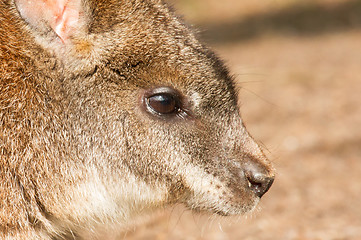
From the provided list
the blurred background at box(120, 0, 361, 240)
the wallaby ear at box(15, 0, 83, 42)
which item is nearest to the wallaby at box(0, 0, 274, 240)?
the wallaby ear at box(15, 0, 83, 42)

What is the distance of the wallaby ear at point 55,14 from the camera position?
13.5ft

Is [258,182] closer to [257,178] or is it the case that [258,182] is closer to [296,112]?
[257,178]

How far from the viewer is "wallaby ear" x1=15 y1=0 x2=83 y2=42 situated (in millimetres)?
4121

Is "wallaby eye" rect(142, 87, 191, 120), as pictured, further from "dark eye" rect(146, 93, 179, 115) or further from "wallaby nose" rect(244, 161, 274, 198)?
"wallaby nose" rect(244, 161, 274, 198)

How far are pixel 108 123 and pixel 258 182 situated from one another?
3.83 ft

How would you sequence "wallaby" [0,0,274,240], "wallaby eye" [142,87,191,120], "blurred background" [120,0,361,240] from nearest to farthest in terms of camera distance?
1. "wallaby" [0,0,274,240]
2. "wallaby eye" [142,87,191,120]
3. "blurred background" [120,0,361,240]

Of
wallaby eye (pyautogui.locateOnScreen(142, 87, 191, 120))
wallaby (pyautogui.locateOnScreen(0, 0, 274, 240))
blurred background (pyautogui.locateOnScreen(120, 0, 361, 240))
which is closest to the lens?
wallaby (pyautogui.locateOnScreen(0, 0, 274, 240))

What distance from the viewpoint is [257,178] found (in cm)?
447

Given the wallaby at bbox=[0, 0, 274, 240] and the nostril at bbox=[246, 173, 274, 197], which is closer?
the wallaby at bbox=[0, 0, 274, 240]

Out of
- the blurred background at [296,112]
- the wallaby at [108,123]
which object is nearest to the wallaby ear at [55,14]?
the wallaby at [108,123]

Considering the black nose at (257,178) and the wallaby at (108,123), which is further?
the black nose at (257,178)

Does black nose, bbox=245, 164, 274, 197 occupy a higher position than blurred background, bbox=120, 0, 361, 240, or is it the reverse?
blurred background, bbox=120, 0, 361, 240

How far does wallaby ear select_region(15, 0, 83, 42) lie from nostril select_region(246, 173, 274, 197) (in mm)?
1631

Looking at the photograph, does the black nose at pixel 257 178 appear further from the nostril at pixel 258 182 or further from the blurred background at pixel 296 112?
the blurred background at pixel 296 112
